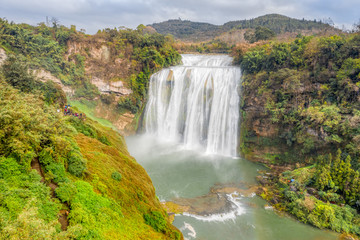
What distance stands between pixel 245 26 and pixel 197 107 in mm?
62839

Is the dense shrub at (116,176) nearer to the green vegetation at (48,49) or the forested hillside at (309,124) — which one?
the forested hillside at (309,124)

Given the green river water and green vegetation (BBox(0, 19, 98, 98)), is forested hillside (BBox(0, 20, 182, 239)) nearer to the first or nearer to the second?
the green river water

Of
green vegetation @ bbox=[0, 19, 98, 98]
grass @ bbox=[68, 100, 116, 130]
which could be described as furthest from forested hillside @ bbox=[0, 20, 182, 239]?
green vegetation @ bbox=[0, 19, 98, 98]

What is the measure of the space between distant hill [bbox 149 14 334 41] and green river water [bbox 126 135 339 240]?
38.3m

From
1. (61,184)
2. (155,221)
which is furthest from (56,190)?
(155,221)

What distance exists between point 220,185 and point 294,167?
766 centimetres

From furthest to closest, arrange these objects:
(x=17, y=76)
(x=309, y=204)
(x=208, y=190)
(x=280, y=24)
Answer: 1. (x=280, y=24)
2. (x=208, y=190)
3. (x=17, y=76)
4. (x=309, y=204)

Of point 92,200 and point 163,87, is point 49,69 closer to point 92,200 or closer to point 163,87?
point 163,87

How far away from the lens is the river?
12867 millimetres

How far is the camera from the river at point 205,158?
12867 millimetres

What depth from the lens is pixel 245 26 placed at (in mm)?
75562

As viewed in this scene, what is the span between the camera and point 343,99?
57.8 feet

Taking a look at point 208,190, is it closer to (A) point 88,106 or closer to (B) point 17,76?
(B) point 17,76

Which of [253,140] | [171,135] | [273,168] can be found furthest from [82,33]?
[273,168]
